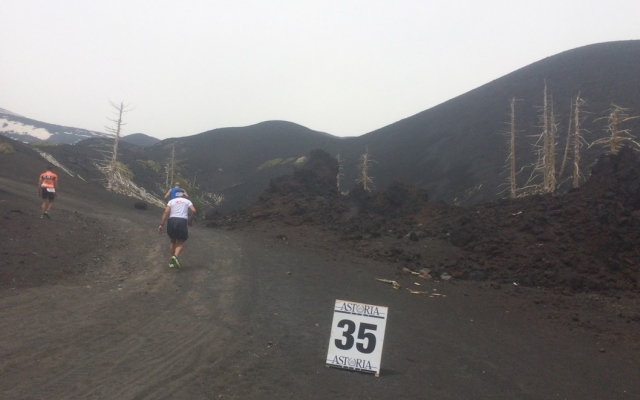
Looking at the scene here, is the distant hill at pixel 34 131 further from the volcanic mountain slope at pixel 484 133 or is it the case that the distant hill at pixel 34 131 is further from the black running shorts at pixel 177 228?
the black running shorts at pixel 177 228

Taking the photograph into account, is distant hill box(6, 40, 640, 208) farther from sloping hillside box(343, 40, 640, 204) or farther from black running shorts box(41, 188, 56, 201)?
black running shorts box(41, 188, 56, 201)

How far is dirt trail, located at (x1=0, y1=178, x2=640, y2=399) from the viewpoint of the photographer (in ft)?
16.2

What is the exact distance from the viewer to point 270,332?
6.83 meters

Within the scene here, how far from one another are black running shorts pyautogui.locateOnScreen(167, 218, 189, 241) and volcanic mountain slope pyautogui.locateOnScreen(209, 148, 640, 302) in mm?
6689

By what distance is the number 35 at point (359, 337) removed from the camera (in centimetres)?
577

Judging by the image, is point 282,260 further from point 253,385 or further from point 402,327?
point 253,385

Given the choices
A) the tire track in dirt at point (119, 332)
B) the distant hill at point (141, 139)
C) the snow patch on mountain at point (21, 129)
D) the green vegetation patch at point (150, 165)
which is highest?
the distant hill at point (141, 139)

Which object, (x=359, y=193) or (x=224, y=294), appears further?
(x=359, y=193)

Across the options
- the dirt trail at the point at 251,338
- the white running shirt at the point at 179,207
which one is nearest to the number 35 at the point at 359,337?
the dirt trail at the point at 251,338

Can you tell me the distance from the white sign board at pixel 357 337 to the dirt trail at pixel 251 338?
14 cm

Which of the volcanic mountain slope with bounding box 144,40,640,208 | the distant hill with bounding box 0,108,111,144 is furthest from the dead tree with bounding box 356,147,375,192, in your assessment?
the distant hill with bounding box 0,108,111,144

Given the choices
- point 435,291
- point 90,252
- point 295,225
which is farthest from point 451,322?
point 295,225

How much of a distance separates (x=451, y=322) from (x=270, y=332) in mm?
3560

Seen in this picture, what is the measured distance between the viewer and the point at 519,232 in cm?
1476
